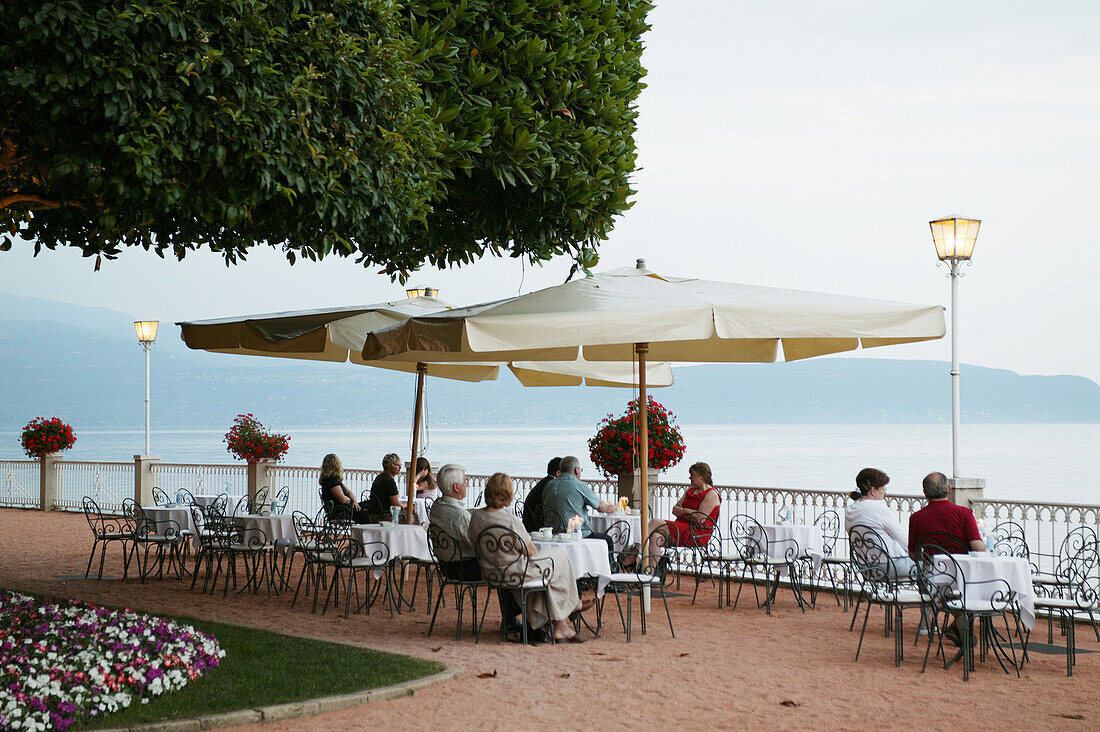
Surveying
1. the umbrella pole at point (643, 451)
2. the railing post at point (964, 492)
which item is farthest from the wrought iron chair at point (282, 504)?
the railing post at point (964, 492)

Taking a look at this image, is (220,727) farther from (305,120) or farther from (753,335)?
(753,335)

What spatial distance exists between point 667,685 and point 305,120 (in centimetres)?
402

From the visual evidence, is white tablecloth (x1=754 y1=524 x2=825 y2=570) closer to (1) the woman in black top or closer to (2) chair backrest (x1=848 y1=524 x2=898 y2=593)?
(2) chair backrest (x1=848 y1=524 x2=898 y2=593)

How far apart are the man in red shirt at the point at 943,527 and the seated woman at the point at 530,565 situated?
2.57 metres

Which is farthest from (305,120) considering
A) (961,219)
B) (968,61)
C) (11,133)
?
(968,61)

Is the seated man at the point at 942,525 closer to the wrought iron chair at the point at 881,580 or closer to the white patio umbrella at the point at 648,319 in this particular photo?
the wrought iron chair at the point at 881,580

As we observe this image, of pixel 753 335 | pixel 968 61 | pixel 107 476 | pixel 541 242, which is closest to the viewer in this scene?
pixel 753 335

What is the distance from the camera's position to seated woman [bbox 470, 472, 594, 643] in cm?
779

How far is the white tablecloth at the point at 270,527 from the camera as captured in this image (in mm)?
11203

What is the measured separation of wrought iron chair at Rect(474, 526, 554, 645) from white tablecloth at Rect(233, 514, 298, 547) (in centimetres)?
400

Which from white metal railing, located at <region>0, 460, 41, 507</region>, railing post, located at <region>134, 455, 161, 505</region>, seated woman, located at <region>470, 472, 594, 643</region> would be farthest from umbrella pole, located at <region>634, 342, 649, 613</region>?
white metal railing, located at <region>0, 460, 41, 507</region>

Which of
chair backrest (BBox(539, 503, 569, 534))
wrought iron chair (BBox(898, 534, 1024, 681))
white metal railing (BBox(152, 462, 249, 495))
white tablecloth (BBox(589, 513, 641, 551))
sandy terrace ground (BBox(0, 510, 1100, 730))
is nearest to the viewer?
sandy terrace ground (BBox(0, 510, 1100, 730))

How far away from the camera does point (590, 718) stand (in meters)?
5.81

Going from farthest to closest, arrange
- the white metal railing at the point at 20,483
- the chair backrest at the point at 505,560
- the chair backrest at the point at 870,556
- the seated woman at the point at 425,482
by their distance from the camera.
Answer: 1. the white metal railing at the point at 20,483
2. the seated woman at the point at 425,482
3. the chair backrest at the point at 870,556
4. the chair backrest at the point at 505,560
